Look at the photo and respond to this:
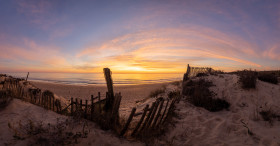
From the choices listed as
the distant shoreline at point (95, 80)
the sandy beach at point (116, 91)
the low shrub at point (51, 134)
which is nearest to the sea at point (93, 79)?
the distant shoreline at point (95, 80)

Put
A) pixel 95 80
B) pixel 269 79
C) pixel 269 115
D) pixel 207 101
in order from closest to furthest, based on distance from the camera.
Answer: pixel 269 115 → pixel 207 101 → pixel 269 79 → pixel 95 80

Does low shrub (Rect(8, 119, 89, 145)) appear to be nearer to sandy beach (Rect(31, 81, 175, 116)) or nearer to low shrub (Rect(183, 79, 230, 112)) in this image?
sandy beach (Rect(31, 81, 175, 116))

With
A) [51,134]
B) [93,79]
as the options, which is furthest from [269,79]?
[93,79]

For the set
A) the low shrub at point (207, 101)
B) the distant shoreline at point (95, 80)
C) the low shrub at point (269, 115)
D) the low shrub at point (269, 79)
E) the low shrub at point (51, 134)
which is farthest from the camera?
the distant shoreline at point (95, 80)

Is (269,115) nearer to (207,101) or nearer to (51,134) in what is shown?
(207,101)

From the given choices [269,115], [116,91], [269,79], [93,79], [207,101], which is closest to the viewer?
[269,115]

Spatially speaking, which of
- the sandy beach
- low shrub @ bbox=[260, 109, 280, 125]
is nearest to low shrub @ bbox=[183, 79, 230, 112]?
low shrub @ bbox=[260, 109, 280, 125]

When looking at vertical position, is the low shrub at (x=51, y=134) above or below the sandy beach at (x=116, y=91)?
above

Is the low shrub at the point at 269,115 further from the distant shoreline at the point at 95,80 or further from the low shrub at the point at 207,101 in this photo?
the distant shoreline at the point at 95,80

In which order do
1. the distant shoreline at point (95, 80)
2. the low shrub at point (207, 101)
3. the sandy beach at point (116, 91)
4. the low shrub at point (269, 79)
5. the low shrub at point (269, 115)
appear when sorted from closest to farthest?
the low shrub at point (269, 115) → the low shrub at point (207, 101) → the low shrub at point (269, 79) → the sandy beach at point (116, 91) → the distant shoreline at point (95, 80)

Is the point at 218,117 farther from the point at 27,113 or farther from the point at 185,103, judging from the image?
the point at 27,113

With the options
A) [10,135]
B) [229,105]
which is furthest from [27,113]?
[229,105]

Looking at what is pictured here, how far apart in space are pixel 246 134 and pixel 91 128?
4577mm

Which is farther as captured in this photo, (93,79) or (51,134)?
(93,79)
